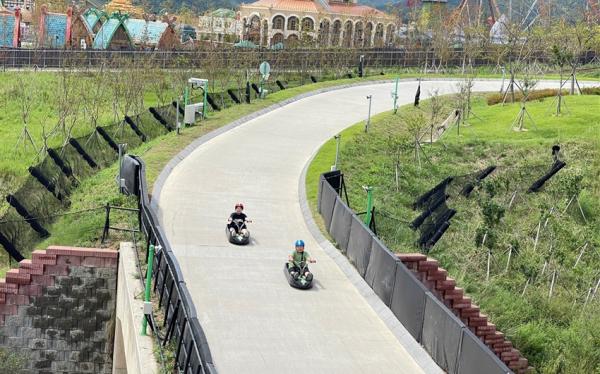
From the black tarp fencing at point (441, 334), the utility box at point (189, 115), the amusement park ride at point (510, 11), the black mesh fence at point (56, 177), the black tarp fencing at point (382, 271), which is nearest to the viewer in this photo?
the black tarp fencing at point (441, 334)

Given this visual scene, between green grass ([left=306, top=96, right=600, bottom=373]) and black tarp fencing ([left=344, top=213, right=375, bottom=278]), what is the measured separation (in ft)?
5.81

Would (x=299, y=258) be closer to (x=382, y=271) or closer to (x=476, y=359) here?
(x=382, y=271)

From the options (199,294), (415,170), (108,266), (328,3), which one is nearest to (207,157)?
(415,170)

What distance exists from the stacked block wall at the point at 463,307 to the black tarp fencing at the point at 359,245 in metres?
0.87

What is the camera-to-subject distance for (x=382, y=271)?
1719 centimetres

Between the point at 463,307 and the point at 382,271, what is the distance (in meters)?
2.75

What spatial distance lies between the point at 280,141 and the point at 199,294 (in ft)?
49.4

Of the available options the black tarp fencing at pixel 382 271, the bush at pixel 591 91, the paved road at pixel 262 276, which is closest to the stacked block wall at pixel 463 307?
the black tarp fencing at pixel 382 271

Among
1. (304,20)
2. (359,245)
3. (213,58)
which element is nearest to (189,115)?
(359,245)

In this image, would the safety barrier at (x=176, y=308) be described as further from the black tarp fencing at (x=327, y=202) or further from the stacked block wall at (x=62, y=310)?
the black tarp fencing at (x=327, y=202)

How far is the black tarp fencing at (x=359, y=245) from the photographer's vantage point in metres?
18.2

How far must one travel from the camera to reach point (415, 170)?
101 feet

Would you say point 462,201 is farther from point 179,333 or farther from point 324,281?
point 179,333

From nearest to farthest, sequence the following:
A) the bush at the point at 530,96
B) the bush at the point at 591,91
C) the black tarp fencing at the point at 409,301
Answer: the black tarp fencing at the point at 409,301 < the bush at the point at 530,96 < the bush at the point at 591,91
